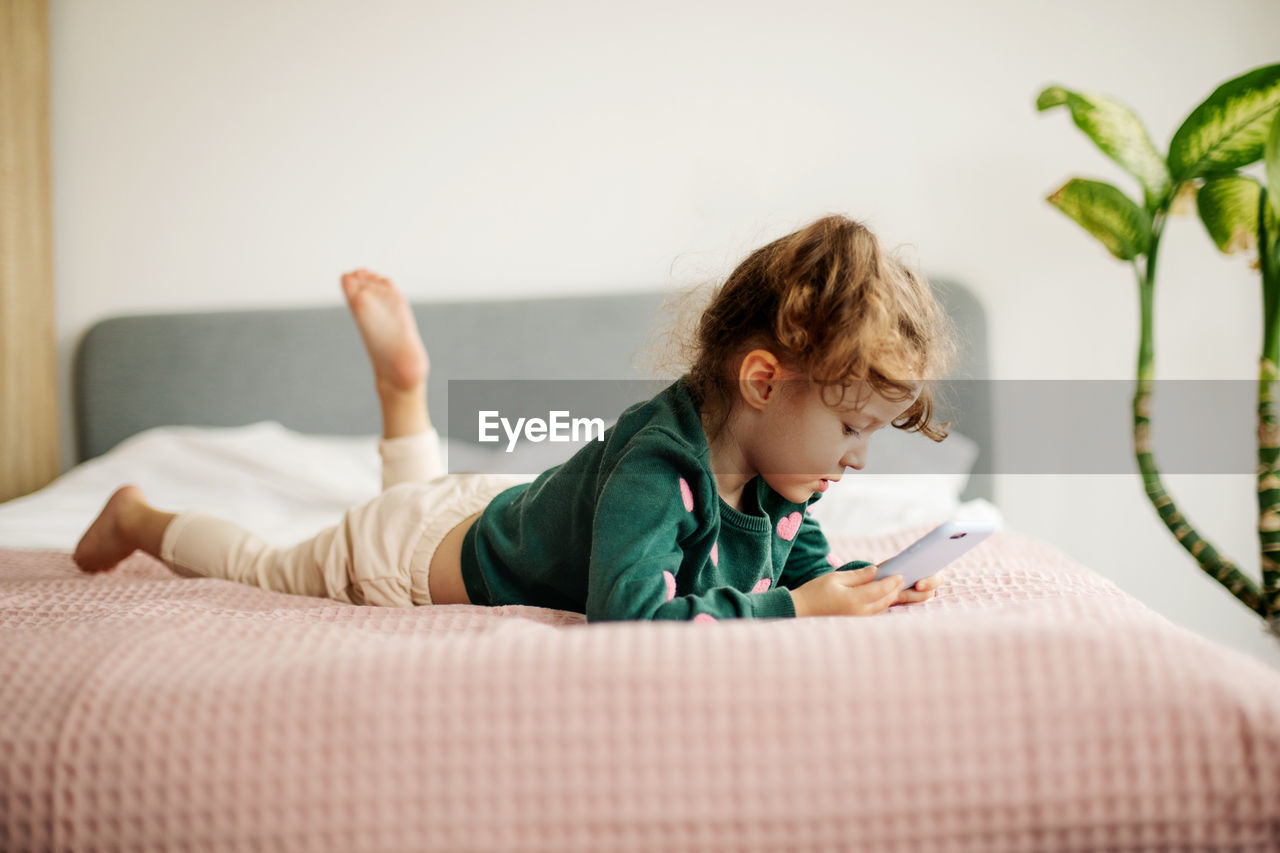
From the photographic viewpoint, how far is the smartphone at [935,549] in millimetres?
750

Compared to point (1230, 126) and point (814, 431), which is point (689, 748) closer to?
point (814, 431)

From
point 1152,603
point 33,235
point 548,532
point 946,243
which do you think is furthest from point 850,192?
point 33,235

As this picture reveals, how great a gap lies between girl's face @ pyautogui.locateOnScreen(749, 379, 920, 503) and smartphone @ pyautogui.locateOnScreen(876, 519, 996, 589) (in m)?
0.10

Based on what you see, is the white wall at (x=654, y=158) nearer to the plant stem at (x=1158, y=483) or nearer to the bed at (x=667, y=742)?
the plant stem at (x=1158, y=483)

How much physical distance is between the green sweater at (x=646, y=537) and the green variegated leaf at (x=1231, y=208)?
0.86 meters

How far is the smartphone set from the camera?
29.5 inches

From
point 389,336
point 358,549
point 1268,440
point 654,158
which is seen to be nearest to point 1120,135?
point 1268,440

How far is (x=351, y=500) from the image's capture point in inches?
59.7

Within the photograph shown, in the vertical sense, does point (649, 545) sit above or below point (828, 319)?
below

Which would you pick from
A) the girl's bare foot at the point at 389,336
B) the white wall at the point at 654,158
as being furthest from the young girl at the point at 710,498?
the white wall at the point at 654,158

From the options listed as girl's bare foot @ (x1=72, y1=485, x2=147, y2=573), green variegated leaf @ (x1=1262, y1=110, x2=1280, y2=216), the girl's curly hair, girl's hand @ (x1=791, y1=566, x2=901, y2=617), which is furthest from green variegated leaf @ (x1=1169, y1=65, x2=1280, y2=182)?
girl's bare foot @ (x1=72, y1=485, x2=147, y2=573)

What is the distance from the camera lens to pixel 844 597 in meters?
0.74

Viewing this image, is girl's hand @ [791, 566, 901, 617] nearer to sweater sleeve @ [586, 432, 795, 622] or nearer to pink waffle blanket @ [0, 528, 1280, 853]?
sweater sleeve @ [586, 432, 795, 622]

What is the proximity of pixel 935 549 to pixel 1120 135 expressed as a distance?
3.05 ft
